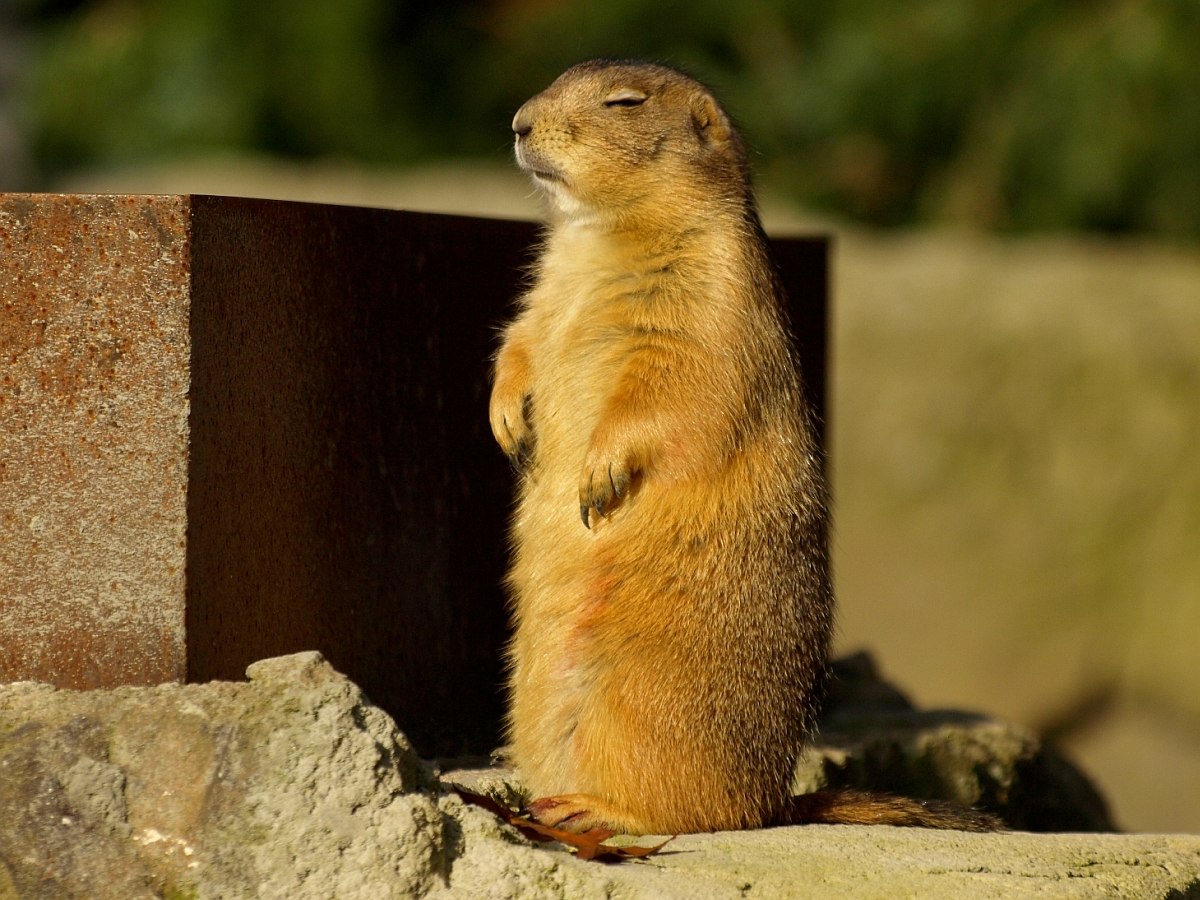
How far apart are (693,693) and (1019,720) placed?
7.16 metres

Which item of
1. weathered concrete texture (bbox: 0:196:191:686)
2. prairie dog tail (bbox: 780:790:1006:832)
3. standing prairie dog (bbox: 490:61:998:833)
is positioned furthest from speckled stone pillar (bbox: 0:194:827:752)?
prairie dog tail (bbox: 780:790:1006:832)

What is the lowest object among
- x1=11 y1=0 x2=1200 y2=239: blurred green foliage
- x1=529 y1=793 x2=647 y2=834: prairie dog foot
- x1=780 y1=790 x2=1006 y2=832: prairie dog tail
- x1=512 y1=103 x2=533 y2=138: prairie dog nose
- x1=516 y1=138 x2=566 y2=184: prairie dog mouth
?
x1=780 y1=790 x2=1006 y2=832: prairie dog tail

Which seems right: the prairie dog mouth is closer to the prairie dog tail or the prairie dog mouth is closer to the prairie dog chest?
the prairie dog chest

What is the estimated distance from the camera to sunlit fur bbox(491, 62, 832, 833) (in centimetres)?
460

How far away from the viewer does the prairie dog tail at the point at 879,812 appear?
196 inches

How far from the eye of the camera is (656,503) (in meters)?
4.72

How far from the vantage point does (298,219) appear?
16.3ft

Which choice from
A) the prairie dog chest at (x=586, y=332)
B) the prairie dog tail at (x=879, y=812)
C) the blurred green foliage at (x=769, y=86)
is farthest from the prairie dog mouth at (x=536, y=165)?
the blurred green foliage at (x=769, y=86)

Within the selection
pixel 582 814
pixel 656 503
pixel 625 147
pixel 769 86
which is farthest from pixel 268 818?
pixel 769 86

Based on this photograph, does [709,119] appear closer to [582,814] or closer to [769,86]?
[582,814]

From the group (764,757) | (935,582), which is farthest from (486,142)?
(764,757)

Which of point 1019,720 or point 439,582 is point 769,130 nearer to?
point 1019,720

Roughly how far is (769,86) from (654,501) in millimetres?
10770

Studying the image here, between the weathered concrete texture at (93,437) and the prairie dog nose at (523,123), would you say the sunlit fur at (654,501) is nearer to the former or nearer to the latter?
the prairie dog nose at (523,123)
